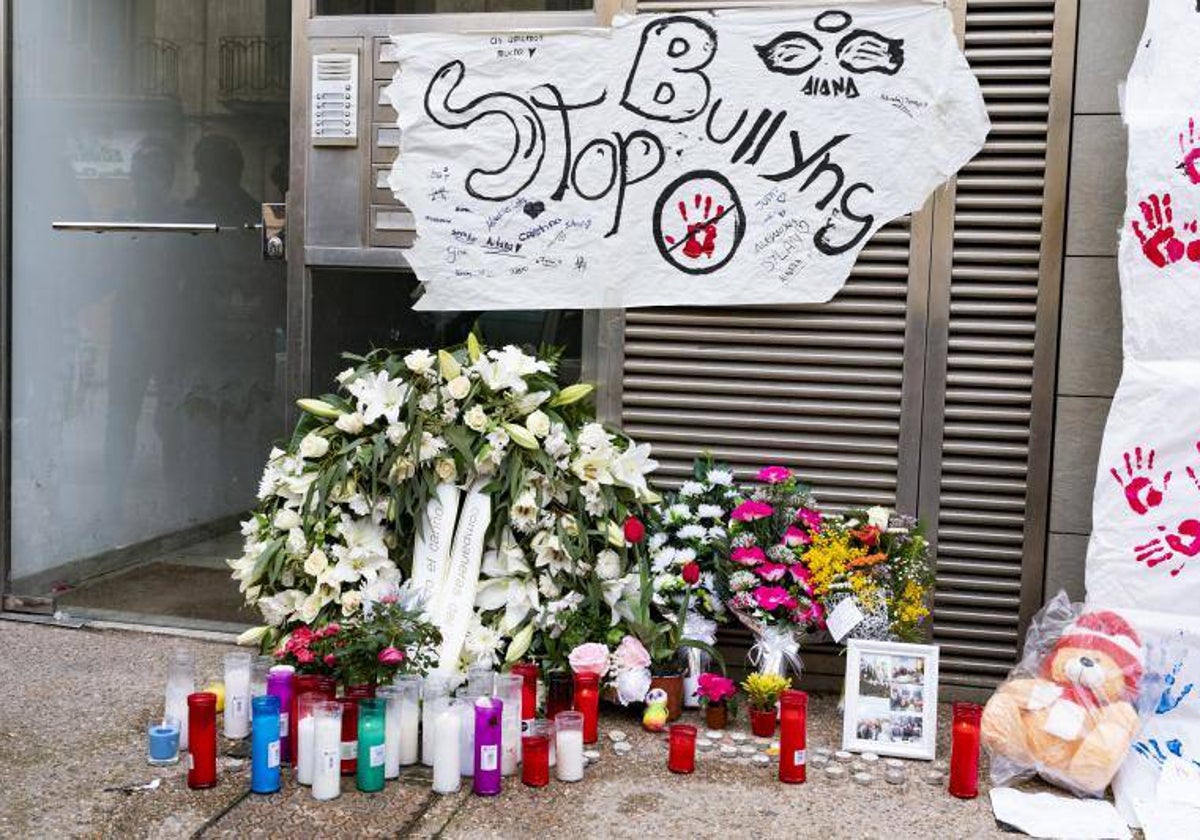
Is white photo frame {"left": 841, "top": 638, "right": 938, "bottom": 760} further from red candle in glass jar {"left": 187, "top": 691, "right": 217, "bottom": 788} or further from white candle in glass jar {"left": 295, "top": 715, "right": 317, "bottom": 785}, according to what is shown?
red candle in glass jar {"left": 187, "top": 691, "right": 217, "bottom": 788}

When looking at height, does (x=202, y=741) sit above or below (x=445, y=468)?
below

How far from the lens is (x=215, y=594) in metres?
6.39

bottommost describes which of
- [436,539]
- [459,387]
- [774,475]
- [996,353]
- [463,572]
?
[463,572]

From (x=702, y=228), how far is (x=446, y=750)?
7.87 ft

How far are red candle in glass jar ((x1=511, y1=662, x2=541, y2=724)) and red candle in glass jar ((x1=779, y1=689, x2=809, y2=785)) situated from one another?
0.85m

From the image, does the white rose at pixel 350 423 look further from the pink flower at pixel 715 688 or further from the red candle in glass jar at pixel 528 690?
the pink flower at pixel 715 688

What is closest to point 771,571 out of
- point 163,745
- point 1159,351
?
point 1159,351

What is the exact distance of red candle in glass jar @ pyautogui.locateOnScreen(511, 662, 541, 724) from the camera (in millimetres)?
4484

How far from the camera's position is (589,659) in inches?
188

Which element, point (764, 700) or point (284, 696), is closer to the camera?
point (284, 696)

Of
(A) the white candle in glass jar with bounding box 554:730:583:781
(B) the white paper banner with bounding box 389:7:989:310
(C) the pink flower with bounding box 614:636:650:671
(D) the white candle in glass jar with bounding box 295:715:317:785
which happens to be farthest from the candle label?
(B) the white paper banner with bounding box 389:7:989:310

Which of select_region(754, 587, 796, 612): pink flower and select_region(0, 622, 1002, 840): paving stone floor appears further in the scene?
select_region(754, 587, 796, 612): pink flower

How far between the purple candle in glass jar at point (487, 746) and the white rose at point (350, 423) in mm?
1351

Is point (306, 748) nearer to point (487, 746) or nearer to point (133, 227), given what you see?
point (487, 746)
